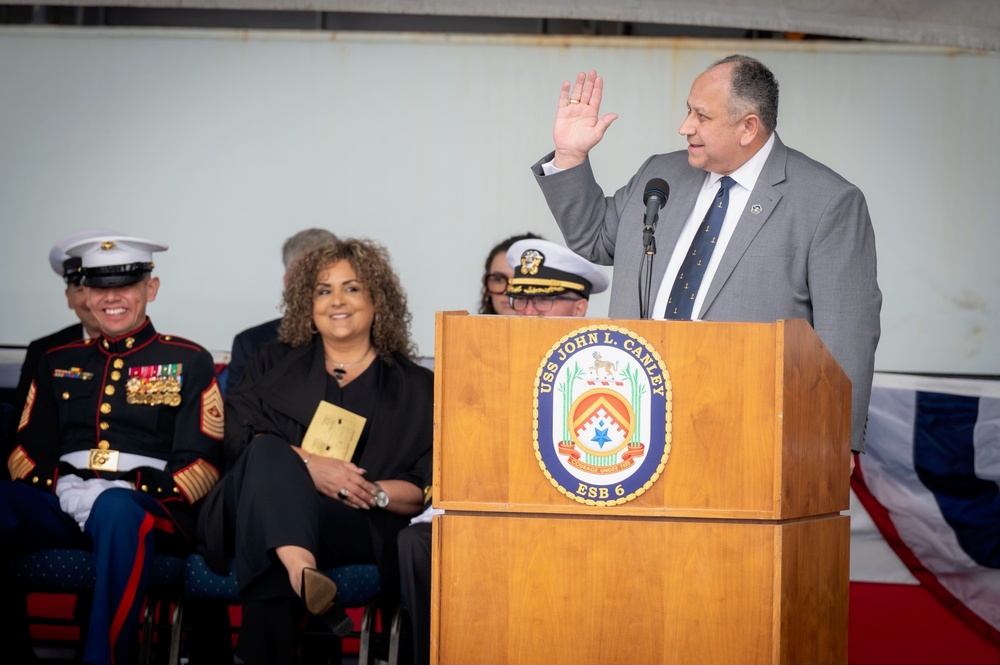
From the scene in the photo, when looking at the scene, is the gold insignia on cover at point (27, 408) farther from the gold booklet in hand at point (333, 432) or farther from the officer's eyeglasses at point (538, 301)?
the officer's eyeglasses at point (538, 301)

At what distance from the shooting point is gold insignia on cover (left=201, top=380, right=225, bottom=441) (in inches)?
166

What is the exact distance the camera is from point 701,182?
9.95 feet

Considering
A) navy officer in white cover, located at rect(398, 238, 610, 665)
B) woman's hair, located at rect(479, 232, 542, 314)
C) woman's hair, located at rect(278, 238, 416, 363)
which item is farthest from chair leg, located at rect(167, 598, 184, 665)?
woman's hair, located at rect(479, 232, 542, 314)

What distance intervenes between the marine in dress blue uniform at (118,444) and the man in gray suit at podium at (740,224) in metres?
1.72

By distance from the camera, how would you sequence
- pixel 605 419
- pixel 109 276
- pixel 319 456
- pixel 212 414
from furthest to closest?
pixel 109 276
pixel 212 414
pixel 319 456
pixel 605 419

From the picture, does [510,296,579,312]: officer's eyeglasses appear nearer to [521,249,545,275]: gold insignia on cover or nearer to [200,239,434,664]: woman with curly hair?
[521,249,545,275]: gold insignia on cover

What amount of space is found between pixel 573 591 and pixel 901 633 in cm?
297

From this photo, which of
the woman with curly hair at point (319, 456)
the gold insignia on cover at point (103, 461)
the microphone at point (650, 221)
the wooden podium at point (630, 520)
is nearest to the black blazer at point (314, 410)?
the woman with curly hair at point (319, 456)

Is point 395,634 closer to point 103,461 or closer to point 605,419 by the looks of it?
point 103,461

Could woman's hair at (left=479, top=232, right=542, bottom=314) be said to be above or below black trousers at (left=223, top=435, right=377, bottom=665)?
above

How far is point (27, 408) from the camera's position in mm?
4281

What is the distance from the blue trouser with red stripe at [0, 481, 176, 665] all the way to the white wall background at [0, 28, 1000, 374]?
5.55ft

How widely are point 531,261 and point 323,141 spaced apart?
1.47 meters

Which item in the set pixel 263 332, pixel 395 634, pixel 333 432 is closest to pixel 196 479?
pixel 333 432
